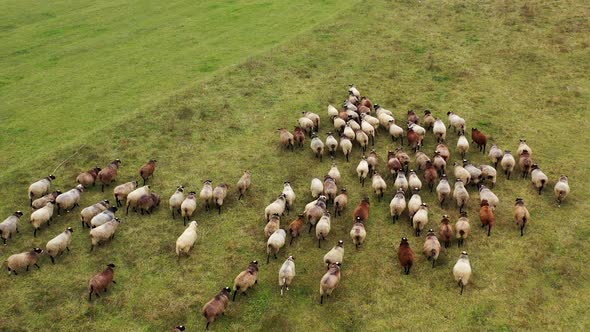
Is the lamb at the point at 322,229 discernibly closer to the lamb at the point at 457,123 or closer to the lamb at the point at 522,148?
the lamb at the point at 457,123

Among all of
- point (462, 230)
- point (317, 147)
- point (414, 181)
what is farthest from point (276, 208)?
point (462, 230)

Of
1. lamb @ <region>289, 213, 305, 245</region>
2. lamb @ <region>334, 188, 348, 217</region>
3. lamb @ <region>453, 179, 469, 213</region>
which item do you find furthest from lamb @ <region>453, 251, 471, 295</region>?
lamb @ <region>289, 213, 305, 245</region>

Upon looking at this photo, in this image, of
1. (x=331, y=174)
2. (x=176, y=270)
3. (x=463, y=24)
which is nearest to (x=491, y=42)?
(x=463, y=24)

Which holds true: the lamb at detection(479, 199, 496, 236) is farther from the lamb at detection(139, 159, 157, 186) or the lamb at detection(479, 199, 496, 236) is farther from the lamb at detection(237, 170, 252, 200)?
the lamb at detection(139, 159, 157, 186)

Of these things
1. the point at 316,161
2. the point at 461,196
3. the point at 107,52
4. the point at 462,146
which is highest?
the point at 107,52

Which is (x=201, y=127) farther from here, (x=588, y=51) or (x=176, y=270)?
(x=588, y=51)

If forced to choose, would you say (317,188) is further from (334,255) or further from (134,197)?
(134,197)

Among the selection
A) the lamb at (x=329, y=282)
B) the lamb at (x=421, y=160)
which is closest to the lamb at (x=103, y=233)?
the lamb at (x=329, y=282)
